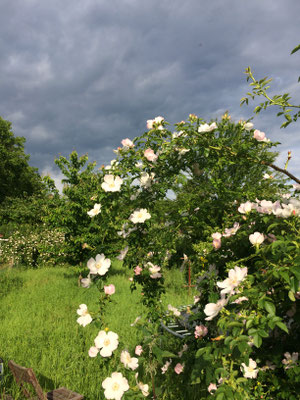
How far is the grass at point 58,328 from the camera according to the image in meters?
3.35

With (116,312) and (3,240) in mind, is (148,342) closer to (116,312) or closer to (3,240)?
(116,312)

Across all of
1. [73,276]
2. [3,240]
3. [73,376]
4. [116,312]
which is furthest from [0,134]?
[73,376]

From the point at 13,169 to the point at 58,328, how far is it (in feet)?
69.3

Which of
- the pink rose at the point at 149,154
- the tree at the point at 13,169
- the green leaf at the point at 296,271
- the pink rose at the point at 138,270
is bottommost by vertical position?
the green leaf at the point at 296,271

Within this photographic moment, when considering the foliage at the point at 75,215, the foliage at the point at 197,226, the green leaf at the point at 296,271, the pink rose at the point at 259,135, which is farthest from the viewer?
the foliage at the point at 75,215

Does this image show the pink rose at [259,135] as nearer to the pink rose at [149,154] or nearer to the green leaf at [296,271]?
the pink rose at [149,154]

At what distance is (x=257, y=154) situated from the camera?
7.64 feet

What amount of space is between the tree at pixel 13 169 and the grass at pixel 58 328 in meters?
15.7

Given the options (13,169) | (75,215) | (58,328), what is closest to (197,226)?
(58,328)

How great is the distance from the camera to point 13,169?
77.7 feet

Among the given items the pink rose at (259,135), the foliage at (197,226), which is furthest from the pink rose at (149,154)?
the pink rose at (259,135)

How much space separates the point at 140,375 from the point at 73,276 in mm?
6948

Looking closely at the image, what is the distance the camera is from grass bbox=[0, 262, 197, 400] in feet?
11.0

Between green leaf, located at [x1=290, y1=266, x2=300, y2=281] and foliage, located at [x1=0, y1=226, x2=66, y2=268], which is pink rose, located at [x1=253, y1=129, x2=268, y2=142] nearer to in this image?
green leaf, located at [x1=290, y1=266, x2=300, y2=281]
